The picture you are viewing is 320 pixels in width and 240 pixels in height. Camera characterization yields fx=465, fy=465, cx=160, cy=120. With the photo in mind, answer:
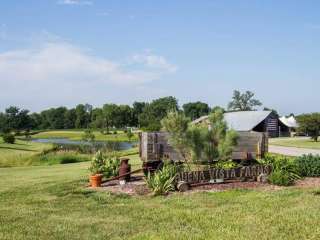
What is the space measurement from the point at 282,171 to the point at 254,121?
204 feet

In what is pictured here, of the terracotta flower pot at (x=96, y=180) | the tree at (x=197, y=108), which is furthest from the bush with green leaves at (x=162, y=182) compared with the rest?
the tree at (x=197, y=108)

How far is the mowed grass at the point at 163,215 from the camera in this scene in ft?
27.6

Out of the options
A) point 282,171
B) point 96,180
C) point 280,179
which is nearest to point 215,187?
point 280,179

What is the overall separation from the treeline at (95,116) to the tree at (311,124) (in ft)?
226

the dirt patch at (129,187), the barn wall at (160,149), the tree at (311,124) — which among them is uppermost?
the tree at (311,124)

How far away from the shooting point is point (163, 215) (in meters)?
10.0

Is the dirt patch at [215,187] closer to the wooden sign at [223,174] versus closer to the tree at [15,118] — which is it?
the wooden sign at [223,174]

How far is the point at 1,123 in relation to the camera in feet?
542

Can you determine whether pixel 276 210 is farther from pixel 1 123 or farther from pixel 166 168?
pixel 1 123

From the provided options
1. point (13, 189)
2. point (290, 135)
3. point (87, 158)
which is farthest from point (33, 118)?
point (13, 189)

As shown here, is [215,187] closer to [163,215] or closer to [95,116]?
[163,215]

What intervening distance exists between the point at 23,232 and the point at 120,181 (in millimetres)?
6048

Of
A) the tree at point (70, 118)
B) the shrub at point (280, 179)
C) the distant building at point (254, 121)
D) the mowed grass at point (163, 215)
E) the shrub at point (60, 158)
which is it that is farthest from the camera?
the tree at point (70, 118)

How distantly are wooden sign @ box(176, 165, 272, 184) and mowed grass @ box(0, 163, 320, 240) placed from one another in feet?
3.79
